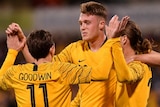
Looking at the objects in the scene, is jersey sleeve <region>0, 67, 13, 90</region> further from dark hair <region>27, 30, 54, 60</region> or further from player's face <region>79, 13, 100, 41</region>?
player's face <region>79, 13, 100, 41</region>

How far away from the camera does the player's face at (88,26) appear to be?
5.77 m

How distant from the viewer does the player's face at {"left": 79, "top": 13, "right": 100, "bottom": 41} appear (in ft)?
18.9

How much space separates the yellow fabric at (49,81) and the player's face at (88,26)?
0.64 metres

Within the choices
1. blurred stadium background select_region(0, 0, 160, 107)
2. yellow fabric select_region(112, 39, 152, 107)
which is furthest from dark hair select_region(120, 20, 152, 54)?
blurred stadium background select_region(0, 0, 160, 107)

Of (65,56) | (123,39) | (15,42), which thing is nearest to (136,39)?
(123,39)

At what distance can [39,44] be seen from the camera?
5.14 meters

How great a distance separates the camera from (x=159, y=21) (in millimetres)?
16656

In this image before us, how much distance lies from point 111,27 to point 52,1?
41.7 ft

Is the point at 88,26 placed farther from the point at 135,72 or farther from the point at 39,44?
the point at 39,44

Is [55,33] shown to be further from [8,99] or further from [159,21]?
[8,99]

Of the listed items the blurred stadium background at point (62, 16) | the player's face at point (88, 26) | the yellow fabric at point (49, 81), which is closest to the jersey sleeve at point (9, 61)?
the yellow fabric at point (49, 81)

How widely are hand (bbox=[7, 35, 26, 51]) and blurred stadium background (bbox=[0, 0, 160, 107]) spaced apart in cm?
1026

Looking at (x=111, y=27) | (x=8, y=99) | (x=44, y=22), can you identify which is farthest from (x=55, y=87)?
(x=44, y=22)

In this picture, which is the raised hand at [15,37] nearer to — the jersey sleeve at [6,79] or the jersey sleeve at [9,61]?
the jersey sleeve at [9,61]
